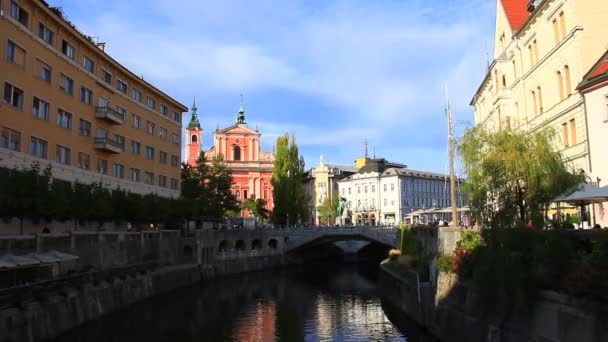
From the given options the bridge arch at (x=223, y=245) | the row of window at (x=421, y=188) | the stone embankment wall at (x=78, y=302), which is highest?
the row of window at (x=421, y=188)

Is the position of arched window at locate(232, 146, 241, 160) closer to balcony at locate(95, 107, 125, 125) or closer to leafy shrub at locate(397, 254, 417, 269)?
balcony at locate(95, 107, 125, 125)

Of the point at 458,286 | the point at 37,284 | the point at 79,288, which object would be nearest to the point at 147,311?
the point at 79,288

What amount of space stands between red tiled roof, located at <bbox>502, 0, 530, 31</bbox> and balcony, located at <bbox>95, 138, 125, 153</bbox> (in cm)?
4027

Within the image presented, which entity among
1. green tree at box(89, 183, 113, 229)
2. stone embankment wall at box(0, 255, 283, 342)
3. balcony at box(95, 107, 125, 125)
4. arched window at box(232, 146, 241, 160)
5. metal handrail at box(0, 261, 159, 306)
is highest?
arched window at box(232, 146, 241, 160)

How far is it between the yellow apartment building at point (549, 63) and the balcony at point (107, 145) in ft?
122

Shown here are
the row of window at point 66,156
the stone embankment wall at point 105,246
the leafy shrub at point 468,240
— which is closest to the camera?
the leafy shrub at point 468,240

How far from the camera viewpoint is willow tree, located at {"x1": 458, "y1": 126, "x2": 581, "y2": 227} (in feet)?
92.6

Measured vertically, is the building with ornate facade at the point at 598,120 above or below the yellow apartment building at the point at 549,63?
below

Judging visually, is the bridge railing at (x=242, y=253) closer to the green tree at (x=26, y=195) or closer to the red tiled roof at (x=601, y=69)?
the green tree at (x=26, y=195)

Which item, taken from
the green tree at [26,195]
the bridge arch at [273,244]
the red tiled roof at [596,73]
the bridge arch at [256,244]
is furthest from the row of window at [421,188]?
the green tree at [26,195]

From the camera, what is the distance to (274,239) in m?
87.3

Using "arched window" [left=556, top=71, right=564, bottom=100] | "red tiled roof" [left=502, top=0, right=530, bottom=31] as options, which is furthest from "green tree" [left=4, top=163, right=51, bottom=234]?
"red tiled roof" [left=502, top=0, right=530, bottom=31]

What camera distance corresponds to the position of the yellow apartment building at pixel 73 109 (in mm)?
41250

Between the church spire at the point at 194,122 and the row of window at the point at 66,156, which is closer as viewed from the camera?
the row of window at the point at 66,156
